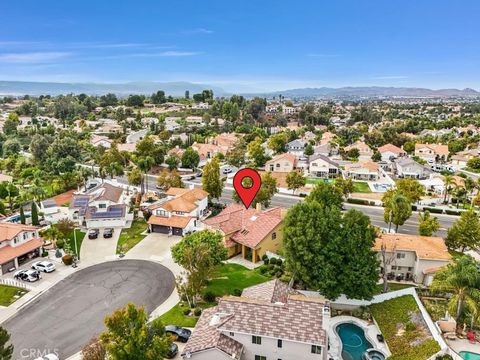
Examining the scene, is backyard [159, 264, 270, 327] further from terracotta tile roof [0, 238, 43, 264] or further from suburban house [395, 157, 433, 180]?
suburban house [395, 157, 433, 180]

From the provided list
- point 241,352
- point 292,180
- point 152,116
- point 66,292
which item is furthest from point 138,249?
point 152,116

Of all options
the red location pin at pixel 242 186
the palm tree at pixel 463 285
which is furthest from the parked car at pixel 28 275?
the palm tree at pixel 463 285

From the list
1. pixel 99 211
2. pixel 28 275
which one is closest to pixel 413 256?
pixel 28 275

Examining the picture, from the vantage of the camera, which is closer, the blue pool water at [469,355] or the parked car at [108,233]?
the blue pool water at [469,355]

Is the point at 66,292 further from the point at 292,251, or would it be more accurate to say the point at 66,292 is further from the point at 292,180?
the point at 292,180

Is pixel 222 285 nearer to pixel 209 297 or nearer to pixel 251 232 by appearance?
pixel 209 297

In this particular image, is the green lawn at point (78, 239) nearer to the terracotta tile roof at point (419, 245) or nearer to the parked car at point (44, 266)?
the parked car at point (44, 266)
